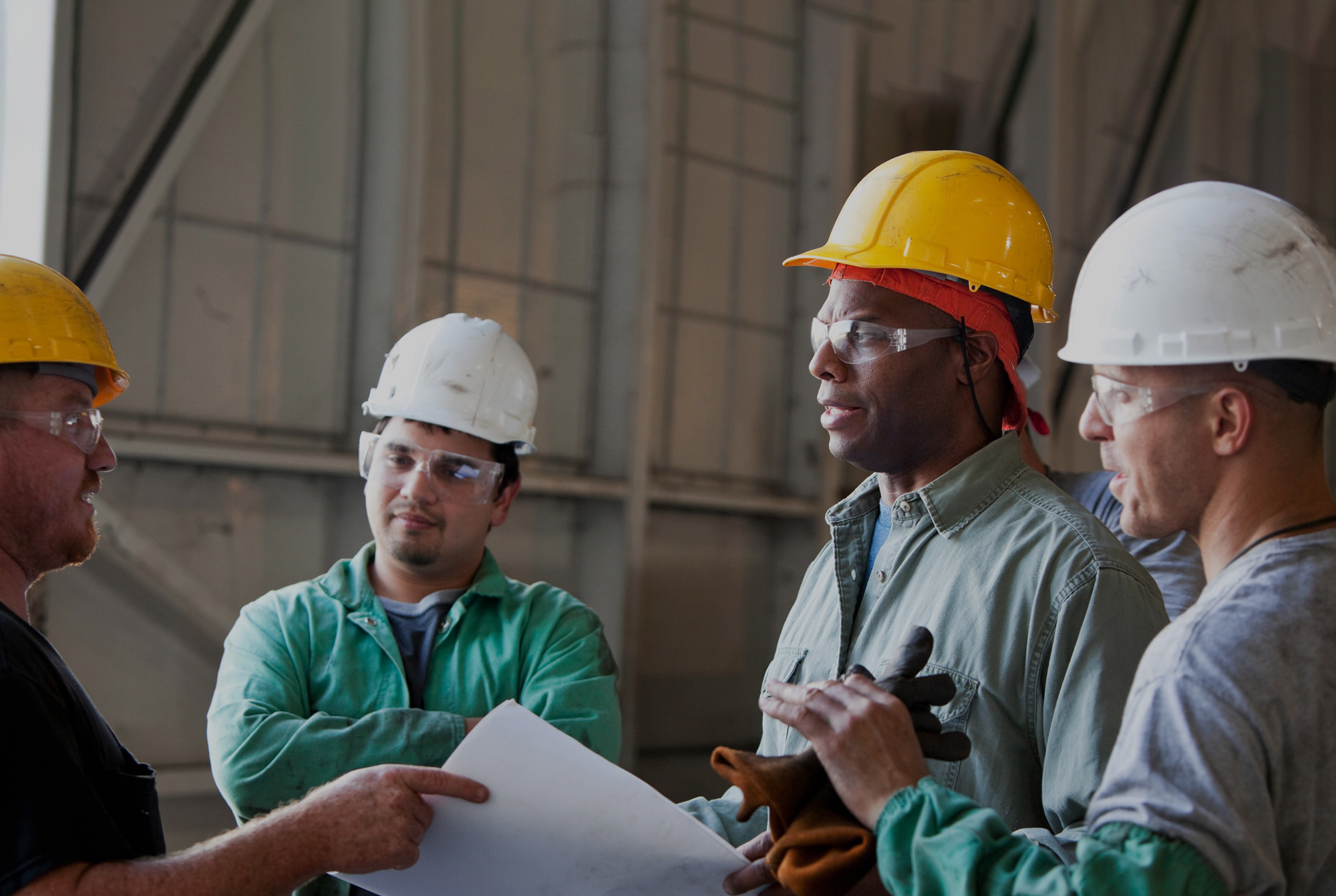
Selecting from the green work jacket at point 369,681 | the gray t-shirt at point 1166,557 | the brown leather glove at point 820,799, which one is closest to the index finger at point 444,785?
the brown leather glove at point 820,799

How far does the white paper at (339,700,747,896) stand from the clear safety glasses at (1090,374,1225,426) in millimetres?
866

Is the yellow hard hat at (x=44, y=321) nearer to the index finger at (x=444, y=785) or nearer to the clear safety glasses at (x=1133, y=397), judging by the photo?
the index finger at (x=444, y=785)

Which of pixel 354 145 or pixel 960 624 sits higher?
pixel 354 145

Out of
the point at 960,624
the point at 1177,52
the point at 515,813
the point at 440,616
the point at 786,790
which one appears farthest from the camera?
the point at 1177,52

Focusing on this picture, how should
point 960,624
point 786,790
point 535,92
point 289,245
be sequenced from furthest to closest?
point 535,92, point 289,245, point 960,624, point 786,790

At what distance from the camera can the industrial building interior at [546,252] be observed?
4551 mm

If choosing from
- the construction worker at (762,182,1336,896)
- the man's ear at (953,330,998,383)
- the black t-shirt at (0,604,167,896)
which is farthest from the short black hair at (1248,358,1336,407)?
the black t-shirt at (0,604,167,896)

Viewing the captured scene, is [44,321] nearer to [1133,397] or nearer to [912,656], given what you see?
[912,656]

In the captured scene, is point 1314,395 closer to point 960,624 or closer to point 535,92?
point 960,624

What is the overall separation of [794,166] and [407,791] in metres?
5.25

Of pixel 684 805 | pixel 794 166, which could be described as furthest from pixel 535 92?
pixel 684 805

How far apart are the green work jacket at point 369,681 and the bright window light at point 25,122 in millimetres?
1993

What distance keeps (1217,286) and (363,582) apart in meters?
2.43

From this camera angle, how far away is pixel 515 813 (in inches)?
75.1
